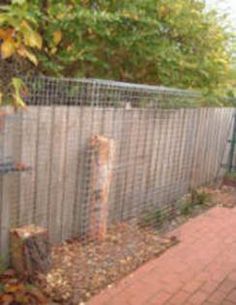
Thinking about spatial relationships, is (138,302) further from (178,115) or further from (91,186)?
(178,115)

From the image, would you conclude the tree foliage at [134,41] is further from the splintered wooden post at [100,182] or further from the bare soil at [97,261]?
the bare soil at [97,261]

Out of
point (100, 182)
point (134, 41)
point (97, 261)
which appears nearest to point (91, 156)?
point (100, 182)

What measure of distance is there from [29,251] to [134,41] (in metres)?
2.52

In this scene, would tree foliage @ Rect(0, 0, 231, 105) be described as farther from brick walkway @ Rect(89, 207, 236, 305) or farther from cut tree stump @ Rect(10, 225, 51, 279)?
brick walkway @ Rect(89, 207, 236, 305)

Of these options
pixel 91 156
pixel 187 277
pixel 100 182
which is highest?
pixel 91 156

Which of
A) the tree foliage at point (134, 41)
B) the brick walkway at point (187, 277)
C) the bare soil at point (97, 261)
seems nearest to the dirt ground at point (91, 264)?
the bare soil at point (97, 261)

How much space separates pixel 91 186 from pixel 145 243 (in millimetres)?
853

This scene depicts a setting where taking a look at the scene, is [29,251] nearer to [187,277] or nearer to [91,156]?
[91,156]

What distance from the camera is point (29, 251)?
3.75 m

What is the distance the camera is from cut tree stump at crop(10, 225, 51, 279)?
374 cm

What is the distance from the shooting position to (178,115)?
20.5 ft

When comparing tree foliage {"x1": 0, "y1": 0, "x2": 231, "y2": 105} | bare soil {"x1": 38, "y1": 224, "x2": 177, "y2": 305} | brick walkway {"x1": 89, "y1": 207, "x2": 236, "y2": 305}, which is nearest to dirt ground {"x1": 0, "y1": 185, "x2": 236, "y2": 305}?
bare soil {"x1": 38, "y1": 224, "x2": 177, "y2": 305}

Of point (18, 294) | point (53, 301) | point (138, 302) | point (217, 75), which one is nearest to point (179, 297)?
point (138, 302)

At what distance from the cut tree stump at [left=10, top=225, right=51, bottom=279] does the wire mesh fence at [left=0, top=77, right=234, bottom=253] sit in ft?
0.35
